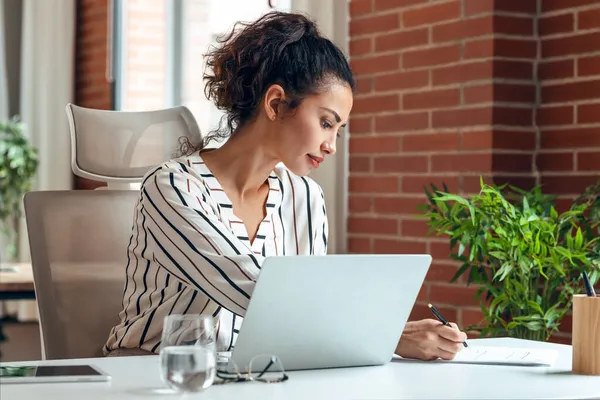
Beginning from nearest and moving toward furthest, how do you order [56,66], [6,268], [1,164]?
[6,268], [1,164], [56,66]

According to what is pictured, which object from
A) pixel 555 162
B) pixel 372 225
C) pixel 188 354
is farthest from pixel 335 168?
pixel 188 354

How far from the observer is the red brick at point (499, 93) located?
2.86 m

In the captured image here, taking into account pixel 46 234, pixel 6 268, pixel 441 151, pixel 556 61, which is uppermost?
pixel 556 61

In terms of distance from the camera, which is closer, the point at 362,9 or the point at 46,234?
the point at 46,234

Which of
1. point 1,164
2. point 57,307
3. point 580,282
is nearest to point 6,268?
point 1,164

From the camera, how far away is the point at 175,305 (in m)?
1.88

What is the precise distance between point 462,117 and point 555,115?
257 mm

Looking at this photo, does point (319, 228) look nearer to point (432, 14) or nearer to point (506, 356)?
point (506, 356)

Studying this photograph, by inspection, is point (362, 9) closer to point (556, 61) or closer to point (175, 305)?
point (556, 61)

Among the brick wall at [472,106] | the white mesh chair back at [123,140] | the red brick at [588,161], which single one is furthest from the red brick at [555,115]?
the white mesh chair back at [123,140]

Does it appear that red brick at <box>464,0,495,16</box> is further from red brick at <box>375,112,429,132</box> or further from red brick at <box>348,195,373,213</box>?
red brick at <box>348,195,373,213</box>

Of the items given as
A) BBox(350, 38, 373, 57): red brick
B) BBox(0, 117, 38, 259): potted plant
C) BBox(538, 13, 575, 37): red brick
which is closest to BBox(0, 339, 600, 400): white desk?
BBox(538, 13, 575, 37): red brick

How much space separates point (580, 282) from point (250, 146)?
3.54 feet

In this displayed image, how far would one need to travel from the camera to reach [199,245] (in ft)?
5.61
